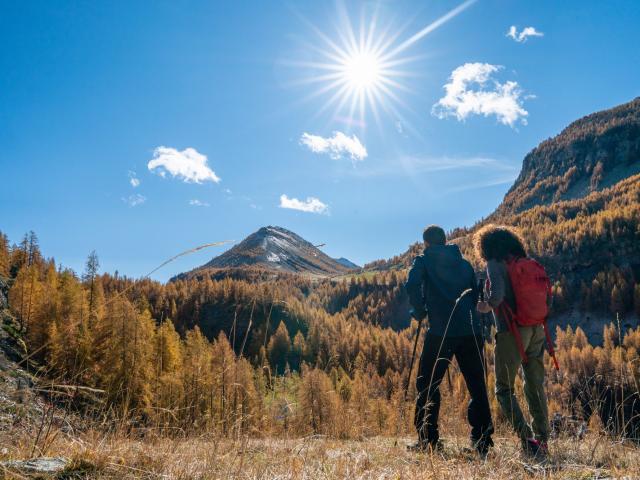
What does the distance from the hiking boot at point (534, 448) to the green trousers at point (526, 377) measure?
0.15 meters

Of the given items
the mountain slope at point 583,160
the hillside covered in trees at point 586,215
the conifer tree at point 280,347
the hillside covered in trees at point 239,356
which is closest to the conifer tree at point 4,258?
the hillside covered in trees at point 239,356

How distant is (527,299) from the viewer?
3.96 m

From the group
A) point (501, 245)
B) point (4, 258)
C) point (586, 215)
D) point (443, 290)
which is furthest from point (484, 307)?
point (586, 215)

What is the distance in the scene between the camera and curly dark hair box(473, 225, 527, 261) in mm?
4223

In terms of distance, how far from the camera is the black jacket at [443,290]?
4414 millimetres

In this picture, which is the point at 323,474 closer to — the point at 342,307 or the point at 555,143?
the point at 342,307

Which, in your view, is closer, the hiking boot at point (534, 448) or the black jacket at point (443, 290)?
the hiking boot at point (534, 448)

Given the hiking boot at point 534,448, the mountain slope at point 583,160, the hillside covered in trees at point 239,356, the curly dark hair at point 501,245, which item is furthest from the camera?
the mountain slope at point 583,160

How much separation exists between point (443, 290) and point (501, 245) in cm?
81

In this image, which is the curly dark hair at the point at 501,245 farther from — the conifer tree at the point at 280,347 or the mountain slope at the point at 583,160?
the mountain slope at the point at 583,160

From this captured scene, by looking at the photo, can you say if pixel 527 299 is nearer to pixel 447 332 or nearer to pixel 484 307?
pixel 484 307

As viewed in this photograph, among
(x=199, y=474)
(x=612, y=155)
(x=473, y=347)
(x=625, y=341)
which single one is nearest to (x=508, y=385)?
(x=473, y=347)

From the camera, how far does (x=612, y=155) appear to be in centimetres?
9212

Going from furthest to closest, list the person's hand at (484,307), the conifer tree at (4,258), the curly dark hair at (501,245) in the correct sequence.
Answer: the conifer tree at (4,258) < the curly dark hair at (501,245) < the person's hand at (484,307)
